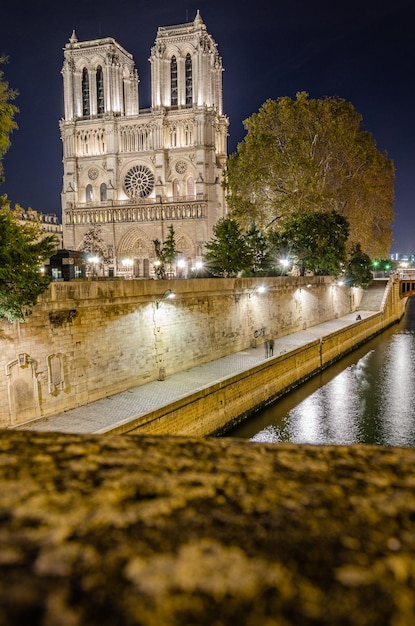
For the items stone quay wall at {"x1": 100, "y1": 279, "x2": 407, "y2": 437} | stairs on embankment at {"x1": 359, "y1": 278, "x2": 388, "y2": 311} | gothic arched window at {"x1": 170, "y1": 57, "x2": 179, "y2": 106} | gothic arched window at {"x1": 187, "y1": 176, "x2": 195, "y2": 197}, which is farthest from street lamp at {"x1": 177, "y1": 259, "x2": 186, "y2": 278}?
stone quay wall at {"x1": 100, "y1": 279, "x2": 407, "y2": 437}

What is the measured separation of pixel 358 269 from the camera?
38.1 metres

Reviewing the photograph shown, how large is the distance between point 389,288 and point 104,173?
3062 centimetres

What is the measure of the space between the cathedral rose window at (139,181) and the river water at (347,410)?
31.8m

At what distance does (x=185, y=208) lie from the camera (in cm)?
4409

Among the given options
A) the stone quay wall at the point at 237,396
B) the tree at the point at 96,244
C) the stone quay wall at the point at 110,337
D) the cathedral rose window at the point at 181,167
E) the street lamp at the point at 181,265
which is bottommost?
the stone quay wall at the point at 237,396

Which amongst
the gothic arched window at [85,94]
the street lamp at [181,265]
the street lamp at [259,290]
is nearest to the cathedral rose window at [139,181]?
the gothic arched window at [85,94]

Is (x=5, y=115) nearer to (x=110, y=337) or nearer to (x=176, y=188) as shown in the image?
(x=110, y=337)

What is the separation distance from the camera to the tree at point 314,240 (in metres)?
28.9

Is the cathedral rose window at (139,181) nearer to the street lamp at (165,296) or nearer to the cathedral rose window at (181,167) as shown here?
the cathedral rose window at (181,167)

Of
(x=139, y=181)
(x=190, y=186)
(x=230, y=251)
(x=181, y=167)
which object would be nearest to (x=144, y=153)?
(x=139, y=181)

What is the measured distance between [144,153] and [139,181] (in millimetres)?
2837

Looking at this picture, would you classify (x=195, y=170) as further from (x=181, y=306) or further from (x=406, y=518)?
(x=406, y=518)

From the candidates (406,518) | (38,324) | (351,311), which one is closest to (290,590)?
(406,518)

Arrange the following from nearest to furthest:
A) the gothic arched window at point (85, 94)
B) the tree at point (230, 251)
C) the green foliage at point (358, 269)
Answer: the tree at point (230, 251) → the green foliage at point (358, 269) → the gothic arched window at point (85, 94)
